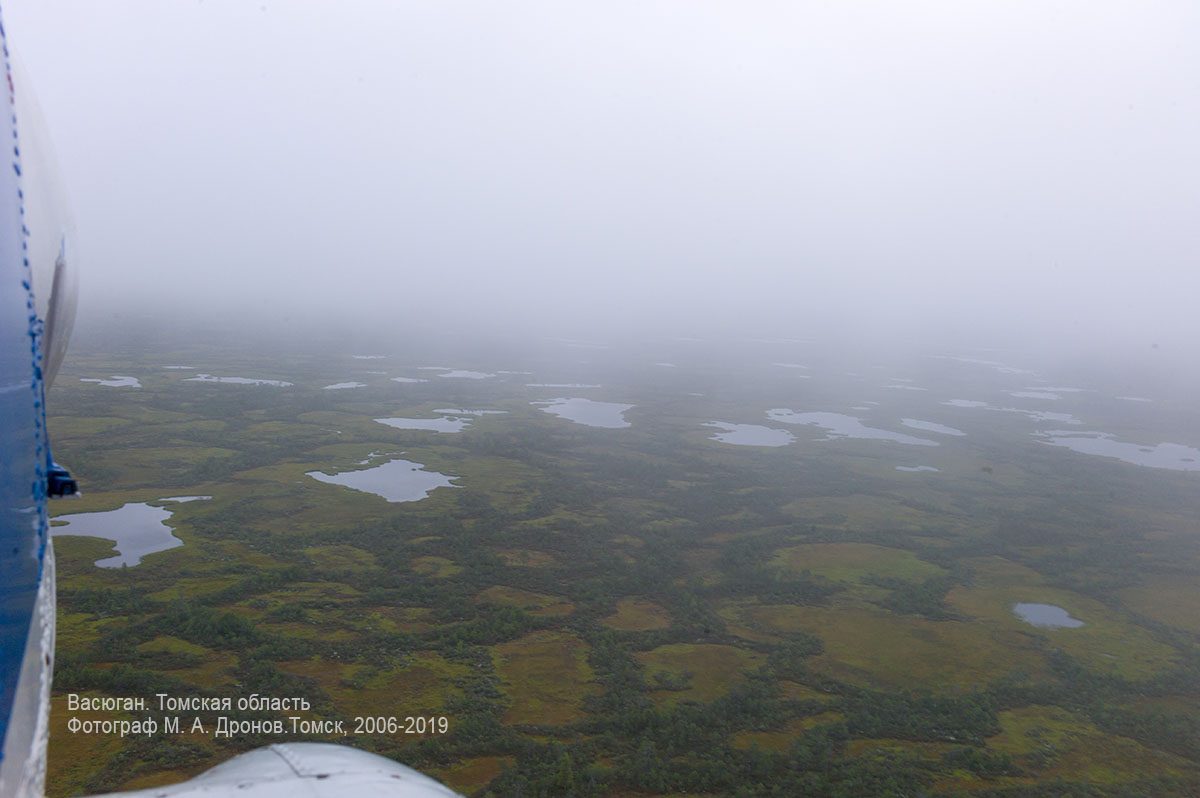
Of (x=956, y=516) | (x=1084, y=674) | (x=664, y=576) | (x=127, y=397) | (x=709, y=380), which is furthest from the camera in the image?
(x=709, y=380)

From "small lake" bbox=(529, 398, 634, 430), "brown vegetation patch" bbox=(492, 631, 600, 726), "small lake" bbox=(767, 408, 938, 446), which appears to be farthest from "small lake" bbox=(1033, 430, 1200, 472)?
"brown vegetation patch" bbox=(492, 631, 600, 726)

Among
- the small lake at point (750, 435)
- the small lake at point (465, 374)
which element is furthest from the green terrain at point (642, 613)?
the small lake at point (465, 374)

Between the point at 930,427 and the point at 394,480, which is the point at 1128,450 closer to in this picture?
the point at 930,427

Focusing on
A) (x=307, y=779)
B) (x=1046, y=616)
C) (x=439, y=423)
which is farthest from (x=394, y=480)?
(x=307, y=779)

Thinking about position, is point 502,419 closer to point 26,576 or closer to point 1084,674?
point 1084,674

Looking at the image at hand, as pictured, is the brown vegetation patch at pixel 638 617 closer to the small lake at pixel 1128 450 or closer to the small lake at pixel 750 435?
the small lake at pixel 750 435

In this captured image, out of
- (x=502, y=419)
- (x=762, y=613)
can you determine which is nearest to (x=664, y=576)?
(x=762, y=613)

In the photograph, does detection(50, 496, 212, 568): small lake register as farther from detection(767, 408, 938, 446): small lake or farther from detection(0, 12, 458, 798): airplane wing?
detection(767, 408, 938, 446): small lake
